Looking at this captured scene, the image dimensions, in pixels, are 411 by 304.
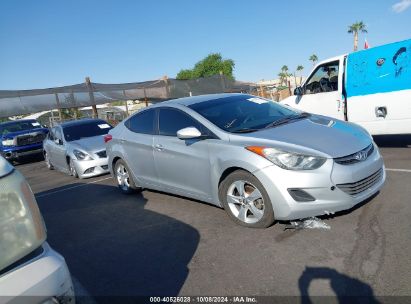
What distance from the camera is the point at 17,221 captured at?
1982 millimetres

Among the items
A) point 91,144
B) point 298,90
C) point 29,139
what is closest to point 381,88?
point 298,90

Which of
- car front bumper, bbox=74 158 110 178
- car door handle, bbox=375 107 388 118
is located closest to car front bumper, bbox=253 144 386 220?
car door handle, bbox=375 107 388 118

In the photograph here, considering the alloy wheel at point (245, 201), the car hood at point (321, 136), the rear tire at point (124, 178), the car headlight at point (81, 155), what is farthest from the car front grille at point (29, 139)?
the car hood at point (321, 136)

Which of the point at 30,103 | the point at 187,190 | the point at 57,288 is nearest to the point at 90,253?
the point at 187,190

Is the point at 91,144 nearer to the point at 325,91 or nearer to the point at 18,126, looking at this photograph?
the point at 325,91

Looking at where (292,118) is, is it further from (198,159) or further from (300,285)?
(300,285)

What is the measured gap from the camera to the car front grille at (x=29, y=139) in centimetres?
1457

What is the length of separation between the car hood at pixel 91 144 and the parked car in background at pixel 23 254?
7.14 meters

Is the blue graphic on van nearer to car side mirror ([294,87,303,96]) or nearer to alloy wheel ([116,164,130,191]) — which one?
car side mirror ([294,87,303,96])

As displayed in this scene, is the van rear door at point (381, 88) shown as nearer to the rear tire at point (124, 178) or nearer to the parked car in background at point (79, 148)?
the rear tire at point (124, 178)

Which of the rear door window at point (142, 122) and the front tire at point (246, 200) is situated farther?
the rear door window at point (142, 122)

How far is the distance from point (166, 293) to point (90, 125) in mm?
8190

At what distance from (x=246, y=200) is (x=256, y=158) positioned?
1.74 feet

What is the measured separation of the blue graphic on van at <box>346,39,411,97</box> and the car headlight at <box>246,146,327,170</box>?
13.1 ft
